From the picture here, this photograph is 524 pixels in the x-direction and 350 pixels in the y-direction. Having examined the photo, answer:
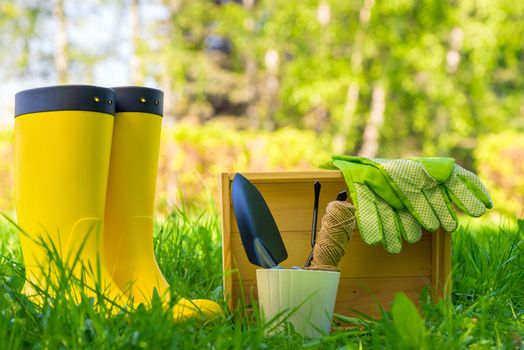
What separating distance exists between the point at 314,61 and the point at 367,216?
23.8 feet

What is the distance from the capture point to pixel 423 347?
1.10 meters

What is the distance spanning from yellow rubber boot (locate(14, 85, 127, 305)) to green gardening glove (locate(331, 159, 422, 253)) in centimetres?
53

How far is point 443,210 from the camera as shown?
155 cm

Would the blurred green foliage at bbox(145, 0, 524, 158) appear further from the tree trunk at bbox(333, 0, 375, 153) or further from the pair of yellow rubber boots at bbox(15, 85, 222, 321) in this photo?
the pair of yellow rubber boots at bbox(15, 85, 222, 321)

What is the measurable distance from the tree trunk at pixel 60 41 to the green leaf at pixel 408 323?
8669 mm

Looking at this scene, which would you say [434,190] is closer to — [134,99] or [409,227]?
[409,227]

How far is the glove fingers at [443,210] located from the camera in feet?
5.08

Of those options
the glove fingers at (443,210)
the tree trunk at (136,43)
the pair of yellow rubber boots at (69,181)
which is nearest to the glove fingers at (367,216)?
the glove fingers at (443,210)

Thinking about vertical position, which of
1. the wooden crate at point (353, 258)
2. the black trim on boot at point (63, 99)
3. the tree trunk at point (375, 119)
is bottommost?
the wooden crate at point (353, 258)

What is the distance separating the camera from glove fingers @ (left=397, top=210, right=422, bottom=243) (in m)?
1.56

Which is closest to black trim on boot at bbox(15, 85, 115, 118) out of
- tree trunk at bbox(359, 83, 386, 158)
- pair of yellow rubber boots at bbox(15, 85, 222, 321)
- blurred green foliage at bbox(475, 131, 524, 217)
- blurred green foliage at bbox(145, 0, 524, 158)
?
pair of yellow rubber boots at bbox(15, 85, 222, 321)

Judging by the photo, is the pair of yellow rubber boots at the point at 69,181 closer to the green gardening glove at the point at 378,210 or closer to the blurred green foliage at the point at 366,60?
the green gardening glove at the point at 378,210

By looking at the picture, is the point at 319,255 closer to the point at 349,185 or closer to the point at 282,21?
the point at 349,185

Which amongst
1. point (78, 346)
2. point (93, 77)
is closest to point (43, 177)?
point (78, 346)
